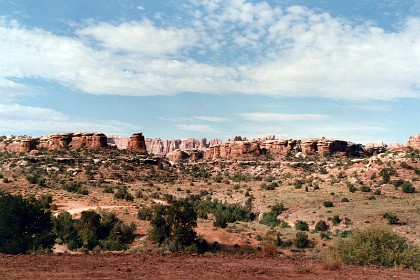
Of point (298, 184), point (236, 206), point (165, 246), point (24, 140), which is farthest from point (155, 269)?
point (24, 140)

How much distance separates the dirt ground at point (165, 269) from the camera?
12836mm

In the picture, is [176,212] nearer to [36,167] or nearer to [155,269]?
[155,269]

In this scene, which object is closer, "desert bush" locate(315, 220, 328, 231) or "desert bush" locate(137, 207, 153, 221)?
"desert bush" locate(137, 207, 153, 221)

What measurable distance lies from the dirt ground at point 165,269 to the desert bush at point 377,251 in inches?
79.5

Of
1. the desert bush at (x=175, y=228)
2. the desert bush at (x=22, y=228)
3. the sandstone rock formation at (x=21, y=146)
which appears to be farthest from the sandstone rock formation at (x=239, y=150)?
the desert bush at (x=22, y=228)

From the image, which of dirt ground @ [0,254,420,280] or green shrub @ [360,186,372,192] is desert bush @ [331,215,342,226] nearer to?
green shrub @ [360,186,372,192]

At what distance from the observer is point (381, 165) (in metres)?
63.5

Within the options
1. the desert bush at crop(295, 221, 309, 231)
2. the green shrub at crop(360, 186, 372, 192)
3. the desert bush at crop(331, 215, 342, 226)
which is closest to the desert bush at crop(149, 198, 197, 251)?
the desert bush at crop(295, 221, 309, 231)

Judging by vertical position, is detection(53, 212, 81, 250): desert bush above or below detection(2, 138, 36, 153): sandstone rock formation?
below

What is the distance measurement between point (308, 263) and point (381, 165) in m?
54.2

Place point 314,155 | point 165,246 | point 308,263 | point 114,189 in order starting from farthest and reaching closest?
point 314,155, point 114,189, point 165,246, point 308,263

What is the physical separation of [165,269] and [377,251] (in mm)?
11220

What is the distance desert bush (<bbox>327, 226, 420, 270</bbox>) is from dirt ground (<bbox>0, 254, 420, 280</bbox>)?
79.5 inches

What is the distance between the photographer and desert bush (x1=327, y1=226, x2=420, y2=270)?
17.1 metres
